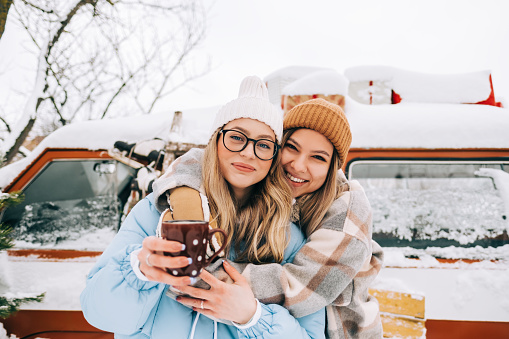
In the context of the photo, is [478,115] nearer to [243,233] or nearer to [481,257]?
[481,257]

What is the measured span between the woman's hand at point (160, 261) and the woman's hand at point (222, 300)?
0.42 feet

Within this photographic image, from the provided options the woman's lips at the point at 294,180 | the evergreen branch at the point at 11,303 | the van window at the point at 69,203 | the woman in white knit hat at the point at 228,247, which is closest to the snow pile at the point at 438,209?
the woman's lips at the point at 294,180

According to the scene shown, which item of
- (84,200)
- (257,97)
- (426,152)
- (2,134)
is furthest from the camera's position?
(2,134)

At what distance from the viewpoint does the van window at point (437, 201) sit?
7.16ft

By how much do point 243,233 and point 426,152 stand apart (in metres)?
1.83

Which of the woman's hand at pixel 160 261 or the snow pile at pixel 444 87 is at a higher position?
the snow pile at pixel 444 87

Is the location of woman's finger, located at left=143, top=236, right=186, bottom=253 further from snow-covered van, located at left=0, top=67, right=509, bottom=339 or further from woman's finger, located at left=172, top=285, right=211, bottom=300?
snow-covered van, located at left=0, top=67, right=509, bottom=339

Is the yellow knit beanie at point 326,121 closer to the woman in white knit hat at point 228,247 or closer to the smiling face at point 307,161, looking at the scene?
the smiling face at point 307,161

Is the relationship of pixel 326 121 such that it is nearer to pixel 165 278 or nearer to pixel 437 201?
pixel 165 278

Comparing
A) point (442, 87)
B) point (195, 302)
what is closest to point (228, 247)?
point (195, 302)

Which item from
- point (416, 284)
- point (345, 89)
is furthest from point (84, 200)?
point (416, 284)

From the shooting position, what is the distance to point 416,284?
2055 mm

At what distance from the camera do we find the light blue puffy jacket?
86 centimetres

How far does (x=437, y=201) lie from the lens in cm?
225
